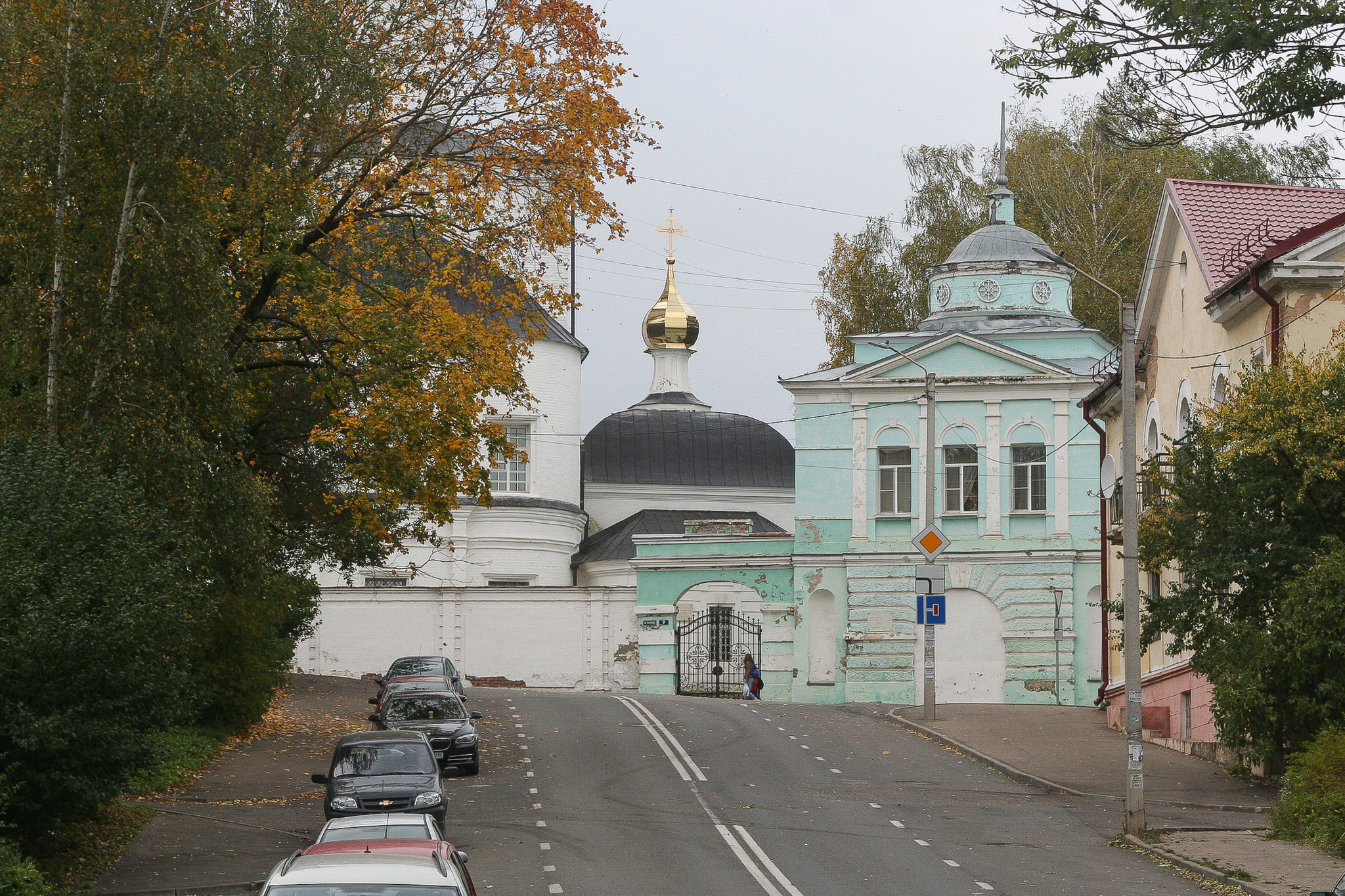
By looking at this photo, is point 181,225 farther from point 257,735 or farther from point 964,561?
point 964,561

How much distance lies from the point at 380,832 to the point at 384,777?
6056 mm

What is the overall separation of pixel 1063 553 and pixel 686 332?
24713mm

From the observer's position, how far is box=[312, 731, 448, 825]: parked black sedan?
715 inches

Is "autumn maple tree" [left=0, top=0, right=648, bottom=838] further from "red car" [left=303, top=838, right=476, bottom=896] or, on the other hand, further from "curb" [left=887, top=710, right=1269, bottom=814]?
"curb" [left=887, top=710, right=1269, bottom=814]

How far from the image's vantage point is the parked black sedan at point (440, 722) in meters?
24.3

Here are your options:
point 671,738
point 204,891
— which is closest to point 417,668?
point 671,738

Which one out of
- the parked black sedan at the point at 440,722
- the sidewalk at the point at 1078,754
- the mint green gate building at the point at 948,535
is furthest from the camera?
the mint green gate building at the point at 948,535

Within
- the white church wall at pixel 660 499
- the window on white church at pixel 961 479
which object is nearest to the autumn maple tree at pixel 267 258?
the window on white church at pixel 961 479

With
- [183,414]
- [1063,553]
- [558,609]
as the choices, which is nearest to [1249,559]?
[183,414]

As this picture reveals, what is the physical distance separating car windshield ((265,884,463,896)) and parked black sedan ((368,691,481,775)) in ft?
45.9

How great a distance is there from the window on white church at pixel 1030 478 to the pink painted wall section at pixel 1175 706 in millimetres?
11578

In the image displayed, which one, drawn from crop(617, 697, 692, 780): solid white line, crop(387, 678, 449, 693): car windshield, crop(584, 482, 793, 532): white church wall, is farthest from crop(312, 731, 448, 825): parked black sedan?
crop(584, 482, 793, 532): white church wall

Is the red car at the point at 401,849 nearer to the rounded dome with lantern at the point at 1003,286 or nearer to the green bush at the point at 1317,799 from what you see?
the green bush at the point at 1317,799

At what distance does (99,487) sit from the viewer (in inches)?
614
